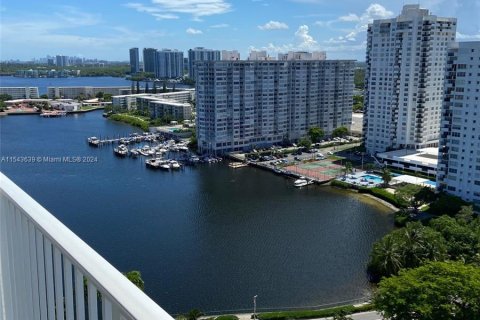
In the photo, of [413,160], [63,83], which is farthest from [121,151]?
[63,83]

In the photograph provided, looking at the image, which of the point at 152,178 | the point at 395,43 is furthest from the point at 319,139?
the point at 152,178

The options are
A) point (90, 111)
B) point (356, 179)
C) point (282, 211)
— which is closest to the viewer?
point (282, 211)

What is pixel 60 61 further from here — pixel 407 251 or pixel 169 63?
pixel 407 251

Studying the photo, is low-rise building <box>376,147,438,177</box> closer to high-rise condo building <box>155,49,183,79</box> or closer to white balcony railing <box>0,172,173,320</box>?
white balcony railing <box>0,172,173,320</box>

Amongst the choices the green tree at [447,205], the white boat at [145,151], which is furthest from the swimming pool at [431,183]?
the white boat at [145,151]

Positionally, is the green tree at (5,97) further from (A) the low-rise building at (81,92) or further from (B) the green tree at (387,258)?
(B) the green tree at (387,258)

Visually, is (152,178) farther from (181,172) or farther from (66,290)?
(66,290)
